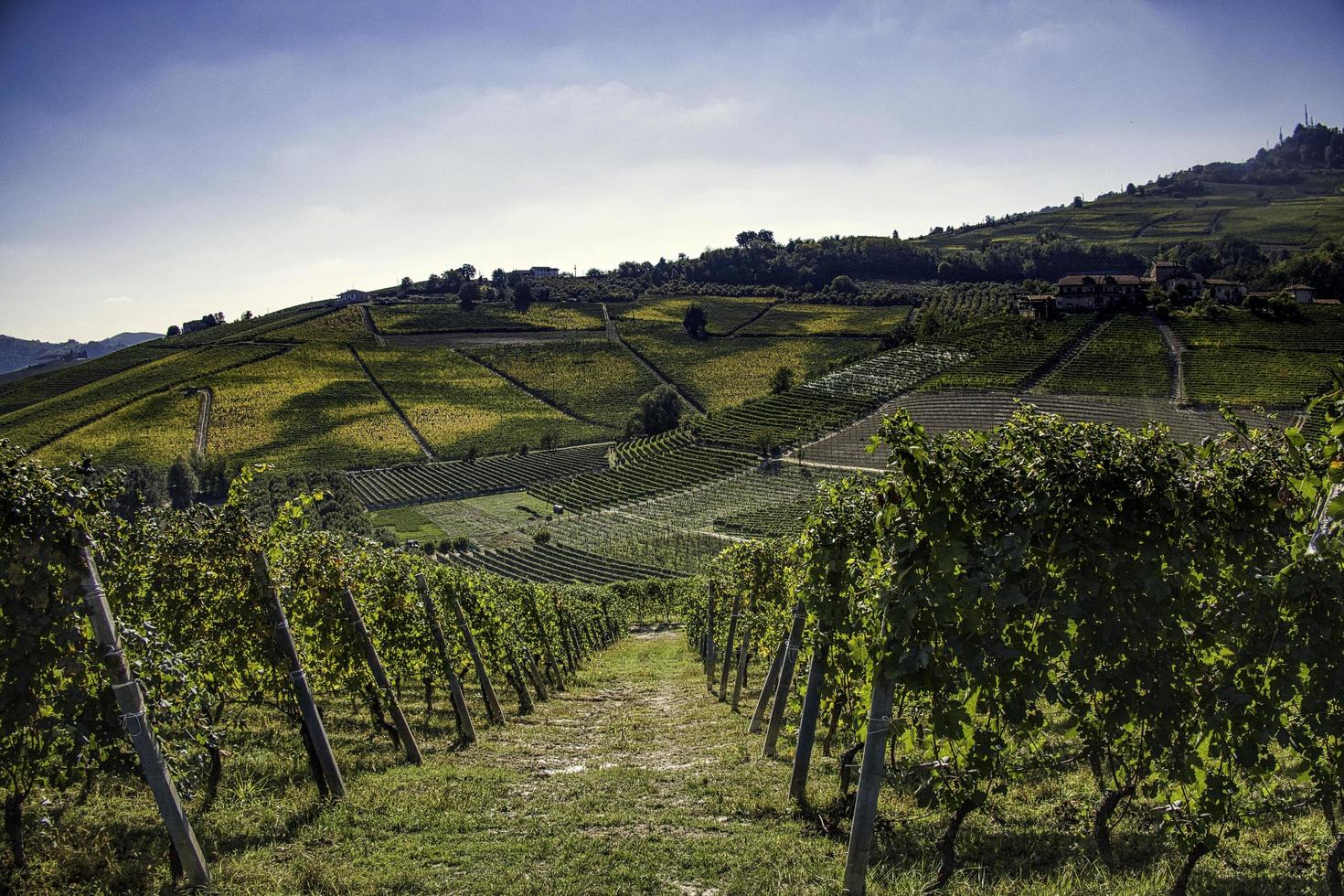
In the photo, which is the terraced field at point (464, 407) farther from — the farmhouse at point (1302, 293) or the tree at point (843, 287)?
the farmhouse at point (1302, 293)

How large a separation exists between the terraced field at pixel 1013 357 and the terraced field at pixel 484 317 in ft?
284

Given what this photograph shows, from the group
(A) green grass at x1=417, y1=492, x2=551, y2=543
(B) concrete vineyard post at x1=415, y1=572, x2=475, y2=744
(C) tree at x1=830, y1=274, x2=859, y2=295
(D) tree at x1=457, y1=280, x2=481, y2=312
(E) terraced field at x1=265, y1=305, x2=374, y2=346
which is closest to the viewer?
(B) concrete vineyard post at x1=415, y1=572, x2=475, y2=744

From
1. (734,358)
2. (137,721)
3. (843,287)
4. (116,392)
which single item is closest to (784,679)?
(137,721)

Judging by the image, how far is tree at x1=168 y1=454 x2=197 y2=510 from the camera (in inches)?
3354

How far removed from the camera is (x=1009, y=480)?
18.9 ft

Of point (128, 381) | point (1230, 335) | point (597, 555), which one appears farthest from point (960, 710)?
point (128, 381)

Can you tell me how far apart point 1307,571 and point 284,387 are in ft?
453

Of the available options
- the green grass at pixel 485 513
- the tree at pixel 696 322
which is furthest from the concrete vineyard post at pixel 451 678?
the tree at pixel 696 322

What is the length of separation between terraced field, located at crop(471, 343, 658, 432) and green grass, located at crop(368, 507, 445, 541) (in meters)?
44.2

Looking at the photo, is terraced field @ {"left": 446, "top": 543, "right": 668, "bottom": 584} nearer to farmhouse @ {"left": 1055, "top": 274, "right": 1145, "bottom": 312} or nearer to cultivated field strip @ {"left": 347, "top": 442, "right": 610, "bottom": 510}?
cultivated field strip @ {"left": 347, "top": 442, "right": 610, "bottom": 510}

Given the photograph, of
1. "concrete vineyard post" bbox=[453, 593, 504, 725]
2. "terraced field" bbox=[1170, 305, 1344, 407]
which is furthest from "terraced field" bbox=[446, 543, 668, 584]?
"terraced field" bbox=[1170, 305, 1344, 407]

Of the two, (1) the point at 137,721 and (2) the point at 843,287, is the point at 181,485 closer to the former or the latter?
(1) the point at 137,721

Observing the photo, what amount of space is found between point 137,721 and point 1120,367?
98311 mm

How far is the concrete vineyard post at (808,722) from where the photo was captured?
916 centimetres
